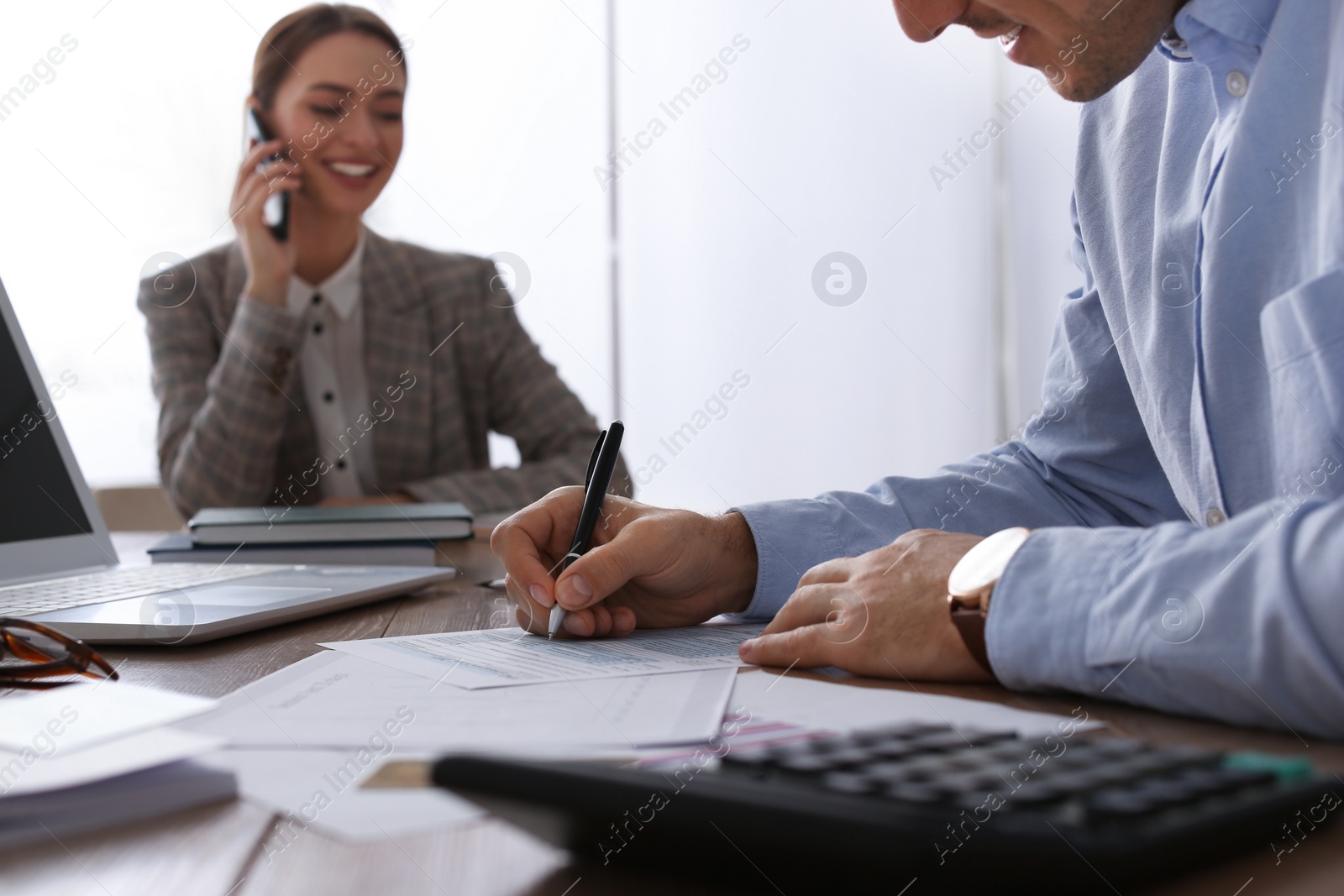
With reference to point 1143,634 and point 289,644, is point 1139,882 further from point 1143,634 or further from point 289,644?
point 289,644

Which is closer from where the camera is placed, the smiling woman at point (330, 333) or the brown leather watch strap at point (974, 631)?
the brown leather watch strap at point (974, 631)

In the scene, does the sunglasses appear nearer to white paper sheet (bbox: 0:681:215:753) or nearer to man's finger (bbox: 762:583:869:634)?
white paper sheet (bbox: 0:681:215:753)

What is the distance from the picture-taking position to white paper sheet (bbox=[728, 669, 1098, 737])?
19.6 inches

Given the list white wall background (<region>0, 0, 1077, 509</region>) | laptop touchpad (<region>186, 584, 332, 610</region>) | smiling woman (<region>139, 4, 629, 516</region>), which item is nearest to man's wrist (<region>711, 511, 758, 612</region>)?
laptop touchpad (<region>186, 584, 332, 610</region>)

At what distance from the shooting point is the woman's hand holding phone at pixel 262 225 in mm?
2215

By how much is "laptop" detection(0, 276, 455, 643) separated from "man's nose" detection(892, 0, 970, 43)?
2.44 ft

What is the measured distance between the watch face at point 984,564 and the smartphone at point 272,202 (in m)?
2.00

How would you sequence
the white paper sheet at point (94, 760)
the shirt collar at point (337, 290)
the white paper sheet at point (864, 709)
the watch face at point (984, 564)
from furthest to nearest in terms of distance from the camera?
the shirt collar at point (337, 290)
the watch face at point (984, 564)
the white paper sheet at point (864, 709)
the white paper sheet at point (94, 760)

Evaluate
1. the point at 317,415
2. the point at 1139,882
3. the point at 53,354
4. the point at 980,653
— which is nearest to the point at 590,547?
the point at 980,653

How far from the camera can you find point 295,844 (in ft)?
1.20

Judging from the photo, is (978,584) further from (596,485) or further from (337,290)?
(337,290)

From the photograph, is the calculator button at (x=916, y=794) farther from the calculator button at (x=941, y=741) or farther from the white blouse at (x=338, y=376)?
the white blouse at (x=338, y=376)

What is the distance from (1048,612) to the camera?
1.86ft

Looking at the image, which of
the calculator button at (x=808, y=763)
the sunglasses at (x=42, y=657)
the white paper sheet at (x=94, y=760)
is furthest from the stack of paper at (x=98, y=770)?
the calculator button at (x=808, y=763)
